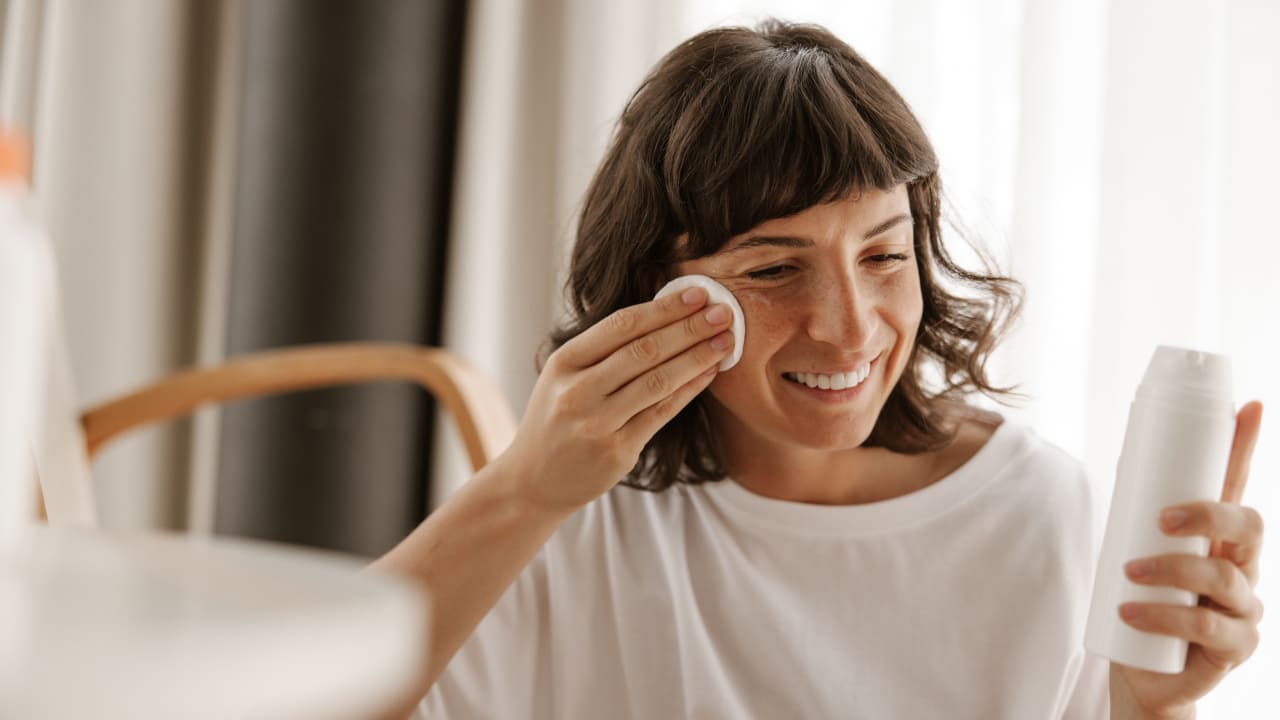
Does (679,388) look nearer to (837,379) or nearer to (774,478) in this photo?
(837,379)

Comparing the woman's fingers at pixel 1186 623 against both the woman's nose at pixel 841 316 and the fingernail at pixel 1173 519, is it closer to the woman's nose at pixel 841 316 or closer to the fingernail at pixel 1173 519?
the fingernail at pixel 1173 519

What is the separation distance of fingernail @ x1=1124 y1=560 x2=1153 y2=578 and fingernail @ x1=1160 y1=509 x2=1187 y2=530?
0.03 metres

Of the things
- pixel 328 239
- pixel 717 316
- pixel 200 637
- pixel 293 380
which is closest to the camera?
pixel 200 637

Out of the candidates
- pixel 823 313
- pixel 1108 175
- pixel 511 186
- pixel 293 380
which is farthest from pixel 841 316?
pixel 511 186

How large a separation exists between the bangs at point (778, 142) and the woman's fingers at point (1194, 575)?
0.39 metres

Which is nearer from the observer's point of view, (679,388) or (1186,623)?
(1186,623)

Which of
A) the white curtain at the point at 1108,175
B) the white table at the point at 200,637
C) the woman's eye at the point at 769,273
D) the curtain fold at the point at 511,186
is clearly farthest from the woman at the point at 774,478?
the curtain fold at the point at 511,186

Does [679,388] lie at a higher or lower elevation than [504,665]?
higher

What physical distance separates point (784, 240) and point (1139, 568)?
0.39 m

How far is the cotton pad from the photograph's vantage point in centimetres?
100

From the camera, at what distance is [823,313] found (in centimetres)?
102

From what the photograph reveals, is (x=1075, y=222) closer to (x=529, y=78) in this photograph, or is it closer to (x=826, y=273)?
(x=826, y=273)

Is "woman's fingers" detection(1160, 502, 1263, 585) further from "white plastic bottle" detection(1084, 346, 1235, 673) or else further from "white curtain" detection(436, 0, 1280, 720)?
"white curtain" detection(436, 0, 1280, 720)

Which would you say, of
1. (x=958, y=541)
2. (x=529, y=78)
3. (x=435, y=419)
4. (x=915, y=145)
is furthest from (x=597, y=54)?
(x=958, y=541)
